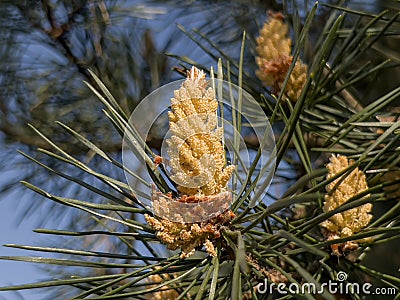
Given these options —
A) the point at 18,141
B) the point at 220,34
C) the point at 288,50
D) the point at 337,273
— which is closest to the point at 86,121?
the point at 18,141

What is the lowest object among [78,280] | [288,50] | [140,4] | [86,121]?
[78,280]

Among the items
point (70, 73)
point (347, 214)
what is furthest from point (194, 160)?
point (70, 73)

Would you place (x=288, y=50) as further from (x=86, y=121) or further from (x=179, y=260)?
(x=86, y=121)

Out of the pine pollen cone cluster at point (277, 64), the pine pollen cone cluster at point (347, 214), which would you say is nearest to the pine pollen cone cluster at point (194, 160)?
the pine pollen cone cluster at point (347, 214)

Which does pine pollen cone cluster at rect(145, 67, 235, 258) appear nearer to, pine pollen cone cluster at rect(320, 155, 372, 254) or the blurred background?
pine pollen cone cluster at rect(320, 155, 372, 254)

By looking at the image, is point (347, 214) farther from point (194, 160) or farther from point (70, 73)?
point (70, 73)

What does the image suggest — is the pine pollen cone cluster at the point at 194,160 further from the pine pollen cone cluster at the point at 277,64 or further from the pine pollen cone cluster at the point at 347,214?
the pine pollen cone cluster at the point at 277,64
